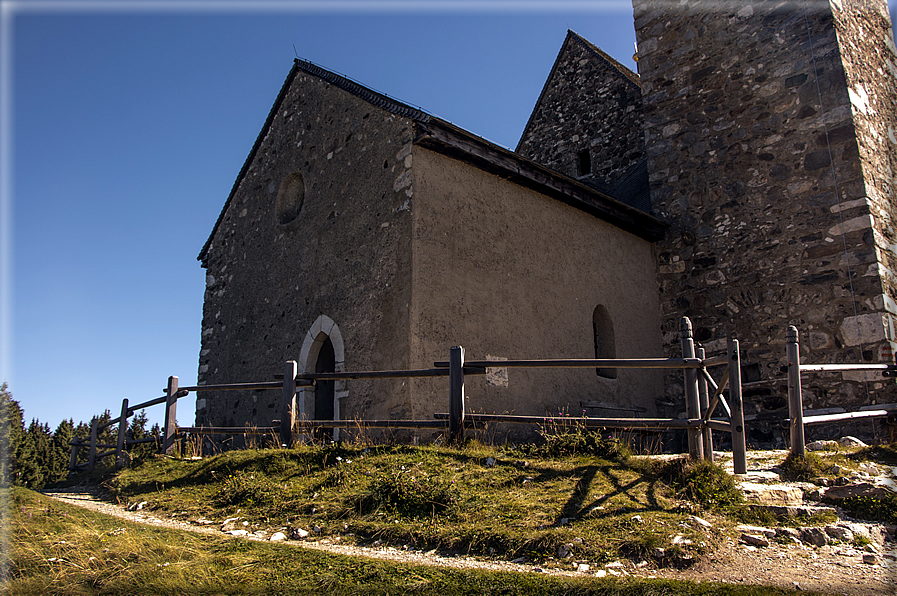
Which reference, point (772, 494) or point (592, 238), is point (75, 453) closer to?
point (592, 238)

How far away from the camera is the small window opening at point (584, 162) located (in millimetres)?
16316

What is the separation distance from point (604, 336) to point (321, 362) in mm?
5051

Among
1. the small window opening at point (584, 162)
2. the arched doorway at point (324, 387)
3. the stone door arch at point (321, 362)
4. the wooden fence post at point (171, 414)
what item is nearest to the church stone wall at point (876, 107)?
the small window opening at point (584, 162)

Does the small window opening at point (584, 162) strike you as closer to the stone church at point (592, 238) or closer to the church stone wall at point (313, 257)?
the stone church at point (592, 238)

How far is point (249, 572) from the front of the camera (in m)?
3.93

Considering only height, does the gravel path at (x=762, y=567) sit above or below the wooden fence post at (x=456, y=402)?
below

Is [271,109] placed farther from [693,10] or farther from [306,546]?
[306,546]

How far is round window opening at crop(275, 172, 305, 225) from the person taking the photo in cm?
1161

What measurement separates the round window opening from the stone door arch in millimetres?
2690

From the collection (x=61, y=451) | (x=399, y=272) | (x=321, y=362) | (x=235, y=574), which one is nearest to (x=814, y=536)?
(x=235, y=574)

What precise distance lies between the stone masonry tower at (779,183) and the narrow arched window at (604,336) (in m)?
1.75

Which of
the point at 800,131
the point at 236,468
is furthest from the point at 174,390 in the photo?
the point at 800,131

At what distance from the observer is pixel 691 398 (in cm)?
604

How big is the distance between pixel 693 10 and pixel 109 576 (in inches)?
547
